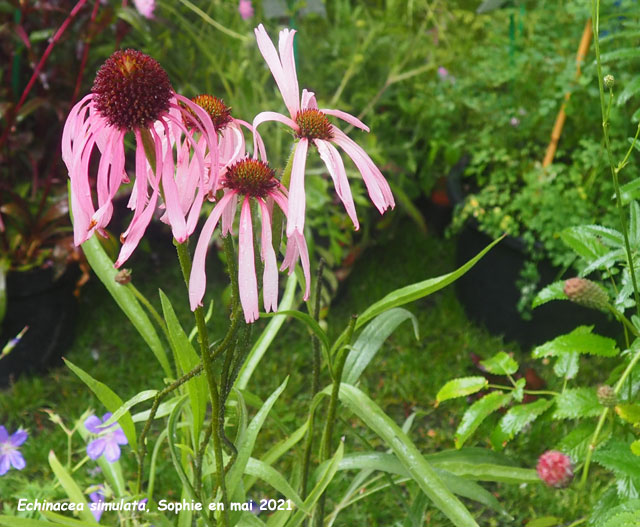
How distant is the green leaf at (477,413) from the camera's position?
1.11 meters

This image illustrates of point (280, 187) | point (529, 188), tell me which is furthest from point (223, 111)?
point (529, 188)

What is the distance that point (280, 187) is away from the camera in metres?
0.68

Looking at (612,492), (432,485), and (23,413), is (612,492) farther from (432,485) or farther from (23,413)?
(23,413)

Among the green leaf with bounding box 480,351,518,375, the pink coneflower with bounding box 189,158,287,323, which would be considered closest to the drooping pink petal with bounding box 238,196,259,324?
the pink coneflower with bounding box 189,158,287,323

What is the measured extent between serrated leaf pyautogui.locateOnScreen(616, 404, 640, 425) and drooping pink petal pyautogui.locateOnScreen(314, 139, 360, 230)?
1.86ft

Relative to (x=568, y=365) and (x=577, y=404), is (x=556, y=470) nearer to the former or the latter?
(x=577, y=404)

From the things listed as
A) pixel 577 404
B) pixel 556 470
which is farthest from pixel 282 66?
pixel 577 404

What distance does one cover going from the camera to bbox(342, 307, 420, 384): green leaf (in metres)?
1.05

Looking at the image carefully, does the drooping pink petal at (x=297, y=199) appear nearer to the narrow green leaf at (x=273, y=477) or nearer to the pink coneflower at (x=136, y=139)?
the pink coneflower at (x=136, y=139)

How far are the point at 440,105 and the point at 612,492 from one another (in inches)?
56.7

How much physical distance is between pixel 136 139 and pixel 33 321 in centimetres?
143

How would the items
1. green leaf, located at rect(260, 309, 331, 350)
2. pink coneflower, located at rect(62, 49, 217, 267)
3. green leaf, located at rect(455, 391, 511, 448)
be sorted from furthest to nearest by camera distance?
green leaf, located at rect(455, 391, 511, 448) → green leaf, located at rect(260, 309, 331, 350) → pink coneflower, located at rect(62, 49, 217, 267)

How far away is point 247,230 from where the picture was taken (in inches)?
24.0

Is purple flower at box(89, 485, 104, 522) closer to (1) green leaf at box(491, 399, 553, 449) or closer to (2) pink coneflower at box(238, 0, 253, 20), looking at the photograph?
(1) green leaf at box(491, 399, 553, 449)
